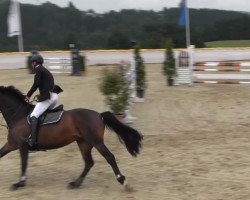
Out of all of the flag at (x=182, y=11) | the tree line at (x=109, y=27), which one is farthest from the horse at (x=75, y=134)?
the tree line at (x=109, y=27)

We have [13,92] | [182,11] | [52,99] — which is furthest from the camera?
[182,11]

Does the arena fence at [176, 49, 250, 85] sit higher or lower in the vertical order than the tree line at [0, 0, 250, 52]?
lower

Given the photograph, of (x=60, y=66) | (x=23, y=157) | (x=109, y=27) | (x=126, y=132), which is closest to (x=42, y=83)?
(x=23, y=157)

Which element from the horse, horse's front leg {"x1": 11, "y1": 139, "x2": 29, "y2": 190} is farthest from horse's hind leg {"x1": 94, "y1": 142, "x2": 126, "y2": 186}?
horse's front leg {"x1": 11, "y1": 139, "x2": 29, "y2": 190}

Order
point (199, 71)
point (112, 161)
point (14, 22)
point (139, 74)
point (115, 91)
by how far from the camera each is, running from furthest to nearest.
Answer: point (14, 22)
point (199, 71)
point (139, 74)
point (115, 91)
point (112, 161)

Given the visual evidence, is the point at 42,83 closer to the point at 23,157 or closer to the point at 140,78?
the point at 23,157

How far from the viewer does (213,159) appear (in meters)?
8.74

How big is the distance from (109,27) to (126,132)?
212 feet

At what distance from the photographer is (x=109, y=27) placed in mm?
70938

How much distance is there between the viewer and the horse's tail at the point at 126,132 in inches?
290

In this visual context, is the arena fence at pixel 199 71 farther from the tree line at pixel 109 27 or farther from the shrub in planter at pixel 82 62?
the tree line at pixel 109 27

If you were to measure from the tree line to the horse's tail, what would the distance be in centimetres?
3724

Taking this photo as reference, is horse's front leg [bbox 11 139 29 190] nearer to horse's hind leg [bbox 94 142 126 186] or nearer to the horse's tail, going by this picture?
horse's hind leg [bbox 94 142 126 186]

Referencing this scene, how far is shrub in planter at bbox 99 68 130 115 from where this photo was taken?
38.1 ft
